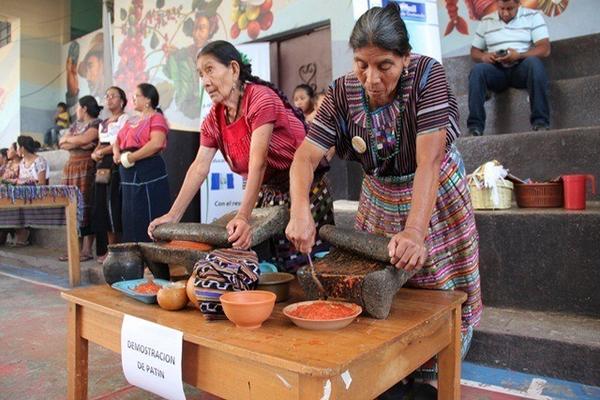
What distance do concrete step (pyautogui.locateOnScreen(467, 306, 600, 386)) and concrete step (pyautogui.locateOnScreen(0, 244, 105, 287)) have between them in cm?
332

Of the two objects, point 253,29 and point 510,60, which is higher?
point 253,29

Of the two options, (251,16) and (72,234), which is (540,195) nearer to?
(72,234)

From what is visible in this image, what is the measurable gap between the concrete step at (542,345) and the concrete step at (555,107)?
6.30ft

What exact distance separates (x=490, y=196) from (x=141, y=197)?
262 centimetres

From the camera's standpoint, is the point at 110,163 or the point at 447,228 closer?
the point at 447,228

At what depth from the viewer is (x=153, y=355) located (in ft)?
4.02

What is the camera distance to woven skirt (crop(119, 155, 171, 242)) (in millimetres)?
3877

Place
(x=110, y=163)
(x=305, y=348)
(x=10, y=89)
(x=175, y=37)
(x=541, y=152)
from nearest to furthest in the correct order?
(x=305, y=348) < (x=541, y=152) < (x=110, y=163) < (x=175, y=37) < (x=10, y=89)

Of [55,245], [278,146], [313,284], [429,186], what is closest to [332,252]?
[313,284]

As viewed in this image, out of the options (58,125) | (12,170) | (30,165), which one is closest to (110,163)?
(30,165)

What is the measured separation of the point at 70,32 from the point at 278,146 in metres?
11.7

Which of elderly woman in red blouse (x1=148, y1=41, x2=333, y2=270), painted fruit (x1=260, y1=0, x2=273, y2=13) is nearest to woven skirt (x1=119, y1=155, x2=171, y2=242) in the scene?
elderly woman in red blouse (x1=148, y1=41, x2=333, y2=270)

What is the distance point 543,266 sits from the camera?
2541 mm

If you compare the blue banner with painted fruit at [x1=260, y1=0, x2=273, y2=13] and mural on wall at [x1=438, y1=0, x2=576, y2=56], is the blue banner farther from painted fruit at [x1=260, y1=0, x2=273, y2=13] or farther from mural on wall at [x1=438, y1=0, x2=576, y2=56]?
painted fruit at [x1=260, y1=0, x2=273, y2=13]
